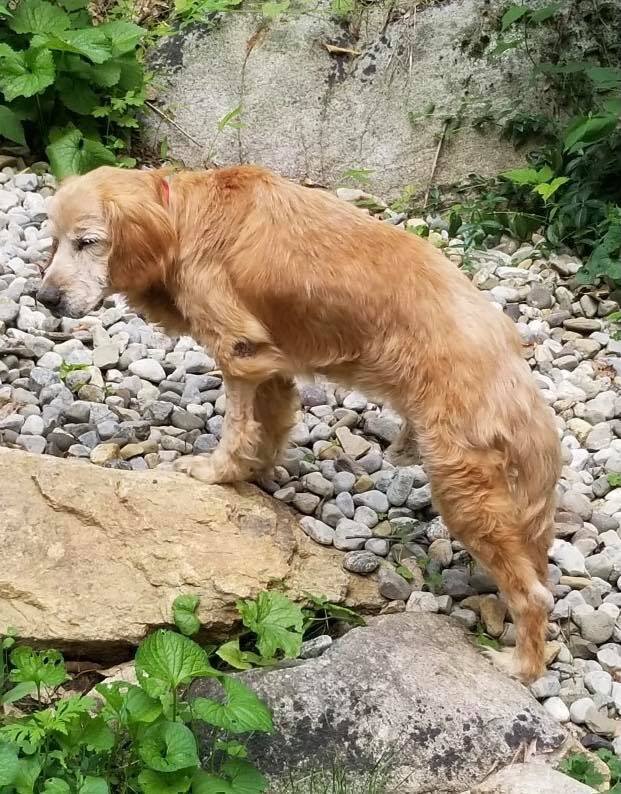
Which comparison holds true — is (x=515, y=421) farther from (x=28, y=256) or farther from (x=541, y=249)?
(x=28, y=256)

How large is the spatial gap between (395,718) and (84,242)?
2353mm

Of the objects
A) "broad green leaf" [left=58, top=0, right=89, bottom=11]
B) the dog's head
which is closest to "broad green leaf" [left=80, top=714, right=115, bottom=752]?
the dog's head

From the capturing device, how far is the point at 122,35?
743 cm

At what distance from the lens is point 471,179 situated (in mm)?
7398

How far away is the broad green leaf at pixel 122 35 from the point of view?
7.36 metres

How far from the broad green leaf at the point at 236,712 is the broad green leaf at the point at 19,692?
61 centimetres

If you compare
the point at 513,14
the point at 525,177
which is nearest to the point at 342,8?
the point at 513,14

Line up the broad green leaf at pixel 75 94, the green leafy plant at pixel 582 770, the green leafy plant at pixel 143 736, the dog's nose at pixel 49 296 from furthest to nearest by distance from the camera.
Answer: the broad green leaf at pixel 75 94 < the dog's nose at pixel 49 296 < the green leafy plant at pixel 582 770 < the green leafy plant at pixel 143 736

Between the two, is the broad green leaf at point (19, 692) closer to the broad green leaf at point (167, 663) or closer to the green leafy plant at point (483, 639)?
the broad green leaf at point (167, 663)

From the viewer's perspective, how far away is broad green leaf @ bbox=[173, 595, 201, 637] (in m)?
3.88

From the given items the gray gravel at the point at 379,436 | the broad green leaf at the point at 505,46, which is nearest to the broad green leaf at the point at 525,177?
the gray gravel at the point at 379,436

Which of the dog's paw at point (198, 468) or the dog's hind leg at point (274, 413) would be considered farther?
the dog's hind leg at point (274, 413)

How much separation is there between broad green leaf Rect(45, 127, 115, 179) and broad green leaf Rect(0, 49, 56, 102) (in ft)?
1.26

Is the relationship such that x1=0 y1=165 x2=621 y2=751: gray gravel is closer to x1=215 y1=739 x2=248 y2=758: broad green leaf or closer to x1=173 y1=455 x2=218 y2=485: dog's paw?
x1=173 y1=455 x2=218 y2=485: dog's paw
